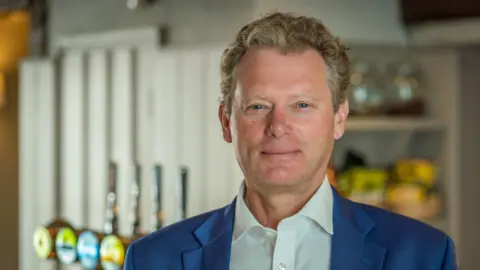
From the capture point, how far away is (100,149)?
4406 mm

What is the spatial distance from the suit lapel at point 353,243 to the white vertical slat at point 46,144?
3391 millimetres

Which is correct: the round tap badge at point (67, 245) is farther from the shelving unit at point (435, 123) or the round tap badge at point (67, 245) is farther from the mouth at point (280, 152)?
the mouth at point (280, 152)

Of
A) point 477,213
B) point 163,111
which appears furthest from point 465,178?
point 163,111

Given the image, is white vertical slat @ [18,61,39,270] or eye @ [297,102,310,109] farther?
white vertical slat @ [18,61,39,270]

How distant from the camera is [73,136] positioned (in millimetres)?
Answer: 4559

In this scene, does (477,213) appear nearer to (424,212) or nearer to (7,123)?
(424,212)

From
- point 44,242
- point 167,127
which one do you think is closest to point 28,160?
point 167,127

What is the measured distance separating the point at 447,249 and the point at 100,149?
10.5 ft

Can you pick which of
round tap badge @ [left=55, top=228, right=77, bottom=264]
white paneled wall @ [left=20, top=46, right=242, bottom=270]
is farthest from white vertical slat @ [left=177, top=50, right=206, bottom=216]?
round tap badge @ [left=55, top=228, right=77, bottom=264]

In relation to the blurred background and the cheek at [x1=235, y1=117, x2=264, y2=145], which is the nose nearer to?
the cheek at [x1=235, y1=117, x2=264, y2=145]

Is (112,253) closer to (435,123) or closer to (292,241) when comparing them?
(292,241)

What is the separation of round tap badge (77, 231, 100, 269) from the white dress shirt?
4.93 feet

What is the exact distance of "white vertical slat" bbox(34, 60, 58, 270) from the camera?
15.3ft

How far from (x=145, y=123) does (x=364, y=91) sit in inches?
41.6
